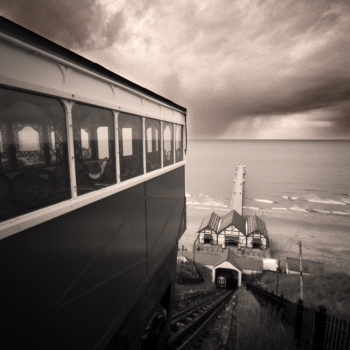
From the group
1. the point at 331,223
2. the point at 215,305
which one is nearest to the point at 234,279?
the point at 215,305

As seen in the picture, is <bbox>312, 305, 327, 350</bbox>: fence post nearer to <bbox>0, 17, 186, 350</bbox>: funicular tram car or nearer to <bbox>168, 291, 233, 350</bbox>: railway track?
<bbox>168, 291, 233, 350</bbox>: railway track

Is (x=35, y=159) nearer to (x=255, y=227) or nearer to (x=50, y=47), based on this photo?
(x=50, y=47)

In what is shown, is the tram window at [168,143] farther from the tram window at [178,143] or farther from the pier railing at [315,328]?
the pier railing at [315,328]

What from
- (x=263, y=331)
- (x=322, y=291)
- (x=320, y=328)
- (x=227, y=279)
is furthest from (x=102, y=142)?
(x=227, y=279)

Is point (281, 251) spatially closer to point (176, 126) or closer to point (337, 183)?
point (176, 126)

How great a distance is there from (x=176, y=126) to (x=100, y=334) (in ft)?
16.0

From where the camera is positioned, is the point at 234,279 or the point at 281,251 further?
the point at 281,251

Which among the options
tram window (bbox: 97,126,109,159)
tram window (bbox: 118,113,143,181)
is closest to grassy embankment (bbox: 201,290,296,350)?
tram window (bbox: 118,113,143,181)

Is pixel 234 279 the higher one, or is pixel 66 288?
pixel 66 288

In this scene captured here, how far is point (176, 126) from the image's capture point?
6422 millimetres

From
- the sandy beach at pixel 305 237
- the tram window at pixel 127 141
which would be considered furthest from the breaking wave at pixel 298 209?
the tram window at pixel 127 141

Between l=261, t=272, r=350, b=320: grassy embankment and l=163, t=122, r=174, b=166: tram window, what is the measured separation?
307 inches

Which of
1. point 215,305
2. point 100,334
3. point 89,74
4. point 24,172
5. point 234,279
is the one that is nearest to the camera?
point 24,172

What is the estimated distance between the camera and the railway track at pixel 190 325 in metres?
6.43
